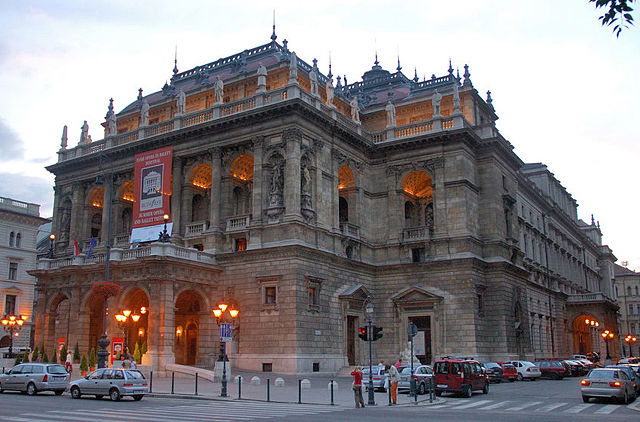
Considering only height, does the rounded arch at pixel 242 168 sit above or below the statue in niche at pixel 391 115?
below

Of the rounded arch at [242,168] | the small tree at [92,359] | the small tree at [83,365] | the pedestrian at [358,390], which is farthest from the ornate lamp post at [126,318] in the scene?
the pedestrian at [358,390]

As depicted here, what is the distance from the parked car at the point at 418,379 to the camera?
30.9 metres

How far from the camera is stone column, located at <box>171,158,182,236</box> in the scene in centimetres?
4973

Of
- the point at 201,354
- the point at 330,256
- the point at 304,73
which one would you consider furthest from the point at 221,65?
the point at 201,354

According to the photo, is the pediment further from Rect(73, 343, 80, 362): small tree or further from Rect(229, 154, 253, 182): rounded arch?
Rect(73, 343, 80, 362): small tree

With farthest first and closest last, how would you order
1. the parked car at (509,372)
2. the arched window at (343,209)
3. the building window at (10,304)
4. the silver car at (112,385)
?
the building window at (10,304)
the arched window at (343,209)
the parked car at (509,372)
the silver car at (112,385)

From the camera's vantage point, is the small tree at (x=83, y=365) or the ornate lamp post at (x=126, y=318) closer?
the small tree at (x=83, y=365)

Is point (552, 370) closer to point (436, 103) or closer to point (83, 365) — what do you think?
point (436, 103)

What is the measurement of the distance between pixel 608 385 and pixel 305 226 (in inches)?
887

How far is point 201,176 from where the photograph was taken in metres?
52.3

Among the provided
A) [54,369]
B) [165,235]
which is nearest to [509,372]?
[165,235]

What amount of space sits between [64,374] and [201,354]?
16014mm

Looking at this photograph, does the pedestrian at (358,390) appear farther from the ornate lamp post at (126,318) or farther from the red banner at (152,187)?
the red banner at (152,187)

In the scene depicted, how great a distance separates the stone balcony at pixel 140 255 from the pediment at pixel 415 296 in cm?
1411
